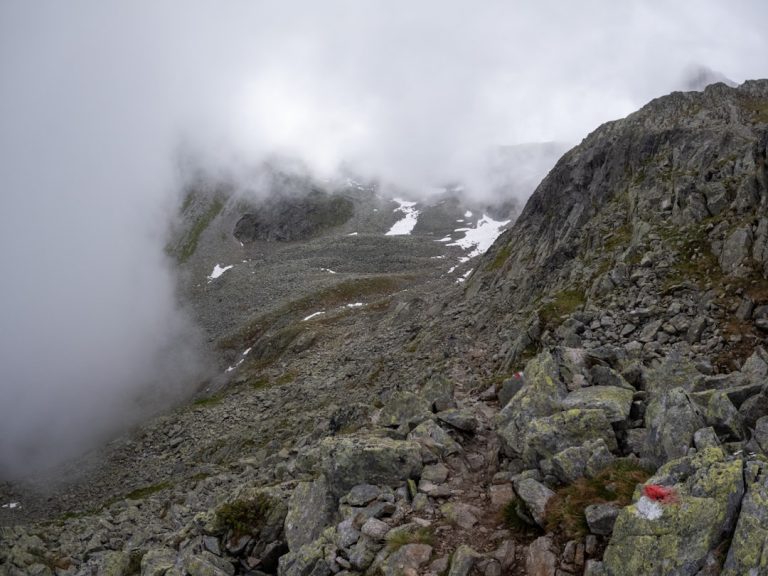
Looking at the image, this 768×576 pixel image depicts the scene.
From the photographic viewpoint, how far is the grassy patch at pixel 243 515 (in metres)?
15.6

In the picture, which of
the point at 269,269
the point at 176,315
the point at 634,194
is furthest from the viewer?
the point at 269,269

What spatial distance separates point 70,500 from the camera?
51.7 meters

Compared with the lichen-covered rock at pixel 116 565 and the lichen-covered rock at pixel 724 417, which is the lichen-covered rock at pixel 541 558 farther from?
the lichen-covered rock at pixel 116 565

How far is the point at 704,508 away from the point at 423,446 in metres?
8.27

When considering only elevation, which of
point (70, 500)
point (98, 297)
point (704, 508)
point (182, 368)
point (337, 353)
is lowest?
point (704, 508)

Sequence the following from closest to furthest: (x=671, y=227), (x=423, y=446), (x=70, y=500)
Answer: (x=423, y=446) → (x=671, y=227) → (x=70, y=500)

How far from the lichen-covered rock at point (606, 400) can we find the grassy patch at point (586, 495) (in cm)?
236

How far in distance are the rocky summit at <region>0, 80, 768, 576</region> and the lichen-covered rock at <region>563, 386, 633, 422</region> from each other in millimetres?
94

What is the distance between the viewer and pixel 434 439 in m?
15.7

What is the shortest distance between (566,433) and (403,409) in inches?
334

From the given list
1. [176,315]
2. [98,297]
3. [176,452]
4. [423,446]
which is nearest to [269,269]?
[176,315]

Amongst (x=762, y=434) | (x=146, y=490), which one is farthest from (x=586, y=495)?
(x=146, y=490)

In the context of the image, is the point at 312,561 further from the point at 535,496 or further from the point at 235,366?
the point at 235,366

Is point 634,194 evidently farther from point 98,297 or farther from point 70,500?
point 98,297
